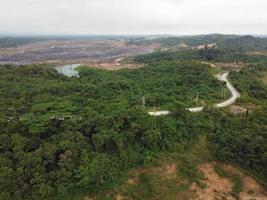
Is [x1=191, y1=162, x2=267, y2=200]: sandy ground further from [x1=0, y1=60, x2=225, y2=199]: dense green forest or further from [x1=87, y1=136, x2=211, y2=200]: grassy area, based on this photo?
[x1=0, y1=60, x2=225, y2=199]: dense green forest

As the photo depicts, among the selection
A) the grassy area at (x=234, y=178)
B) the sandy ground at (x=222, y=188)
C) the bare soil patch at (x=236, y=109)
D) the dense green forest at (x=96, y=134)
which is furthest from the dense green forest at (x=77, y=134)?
the sandy ground at (x=222, y=188)

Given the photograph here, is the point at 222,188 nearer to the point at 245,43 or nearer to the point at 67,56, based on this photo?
the point at 245,43

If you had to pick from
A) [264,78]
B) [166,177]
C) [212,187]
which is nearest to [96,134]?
[166,177]

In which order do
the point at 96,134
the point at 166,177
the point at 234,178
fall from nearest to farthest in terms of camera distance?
1. the point at 166,177
2. the point at 96,134
3. the point at 234,178

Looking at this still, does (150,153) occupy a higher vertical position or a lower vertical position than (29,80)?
lower

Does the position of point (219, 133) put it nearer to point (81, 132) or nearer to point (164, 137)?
point (164, 137)

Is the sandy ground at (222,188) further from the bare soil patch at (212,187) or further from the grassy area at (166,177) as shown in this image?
the grassy area at (166,177)

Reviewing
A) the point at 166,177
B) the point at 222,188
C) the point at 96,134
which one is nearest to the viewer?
the point at 222,188

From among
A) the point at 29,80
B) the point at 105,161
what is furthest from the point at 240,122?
the point at 29,80
